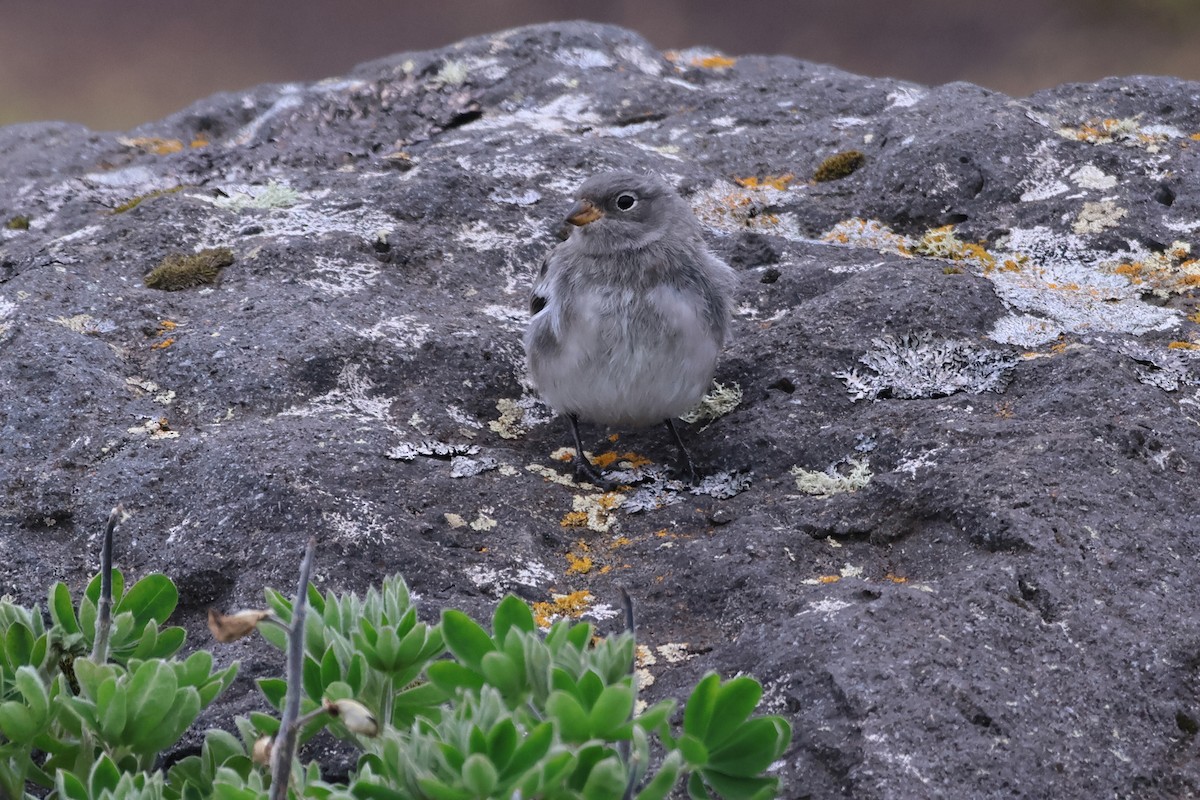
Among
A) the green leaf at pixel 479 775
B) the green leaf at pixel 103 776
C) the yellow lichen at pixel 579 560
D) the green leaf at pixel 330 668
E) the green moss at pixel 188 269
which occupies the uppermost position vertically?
the green moss at pixel 188 269

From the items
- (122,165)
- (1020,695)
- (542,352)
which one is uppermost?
(122,165)

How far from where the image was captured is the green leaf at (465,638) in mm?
2119

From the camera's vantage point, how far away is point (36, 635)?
2.65m

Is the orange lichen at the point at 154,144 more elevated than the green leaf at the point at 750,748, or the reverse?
the orange lichen at the point at 154,144

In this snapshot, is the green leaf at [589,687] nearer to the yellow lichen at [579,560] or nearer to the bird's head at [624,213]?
the yellow lichen at [579,560]

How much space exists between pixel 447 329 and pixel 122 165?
3.57 metres

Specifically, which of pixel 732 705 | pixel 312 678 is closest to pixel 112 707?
pixel 312 678

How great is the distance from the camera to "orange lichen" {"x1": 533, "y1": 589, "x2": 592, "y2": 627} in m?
3.62

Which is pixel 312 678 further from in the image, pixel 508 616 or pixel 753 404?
pixel 753 404

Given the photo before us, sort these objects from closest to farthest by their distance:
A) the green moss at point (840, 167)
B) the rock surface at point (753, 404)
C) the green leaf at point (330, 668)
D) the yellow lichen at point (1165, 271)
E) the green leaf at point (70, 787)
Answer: the green leaf at point (70, 787)
the green leaf at point (330, 668)
the rock surface at point (753, 404)
the yellow lichen at point (1165, 271)
the green moss at point (840, 167)

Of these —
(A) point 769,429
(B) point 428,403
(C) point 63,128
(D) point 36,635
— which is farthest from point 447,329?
(C) point 63,128

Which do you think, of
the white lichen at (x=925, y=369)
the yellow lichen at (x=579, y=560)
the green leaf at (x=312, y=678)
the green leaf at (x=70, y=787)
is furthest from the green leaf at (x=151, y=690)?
the white lichen at (x=925, y=369)

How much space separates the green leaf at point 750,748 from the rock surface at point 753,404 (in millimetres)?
799

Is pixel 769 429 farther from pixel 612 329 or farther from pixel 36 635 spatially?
pixel 36 635
